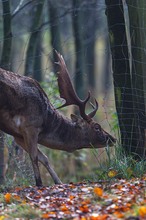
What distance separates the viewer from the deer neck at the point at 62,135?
462 inches

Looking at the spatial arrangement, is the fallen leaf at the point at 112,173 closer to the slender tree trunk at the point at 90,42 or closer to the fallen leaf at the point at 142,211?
the fallen leaf at the point at 142,211

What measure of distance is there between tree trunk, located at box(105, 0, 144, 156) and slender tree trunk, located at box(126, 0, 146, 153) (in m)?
0.09

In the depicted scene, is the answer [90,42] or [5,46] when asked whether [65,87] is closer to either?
[5,46]

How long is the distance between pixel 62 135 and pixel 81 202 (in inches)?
127

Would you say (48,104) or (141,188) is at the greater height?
(48,104)

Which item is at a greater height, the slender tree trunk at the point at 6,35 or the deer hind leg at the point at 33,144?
the slender tree trunk at the point at 6,35

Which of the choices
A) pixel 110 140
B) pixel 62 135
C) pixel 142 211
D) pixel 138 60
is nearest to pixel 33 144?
pixel 62 135

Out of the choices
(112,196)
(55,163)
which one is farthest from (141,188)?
(55,163)

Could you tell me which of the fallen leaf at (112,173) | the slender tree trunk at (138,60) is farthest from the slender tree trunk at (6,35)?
the fallen leaf at (112,173)

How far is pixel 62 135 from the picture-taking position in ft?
39.3

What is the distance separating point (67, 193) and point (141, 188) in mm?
1024

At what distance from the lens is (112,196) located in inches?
348

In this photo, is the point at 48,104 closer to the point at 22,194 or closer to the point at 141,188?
the point at 22,194

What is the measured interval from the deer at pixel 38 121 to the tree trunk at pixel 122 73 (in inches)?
17.8
